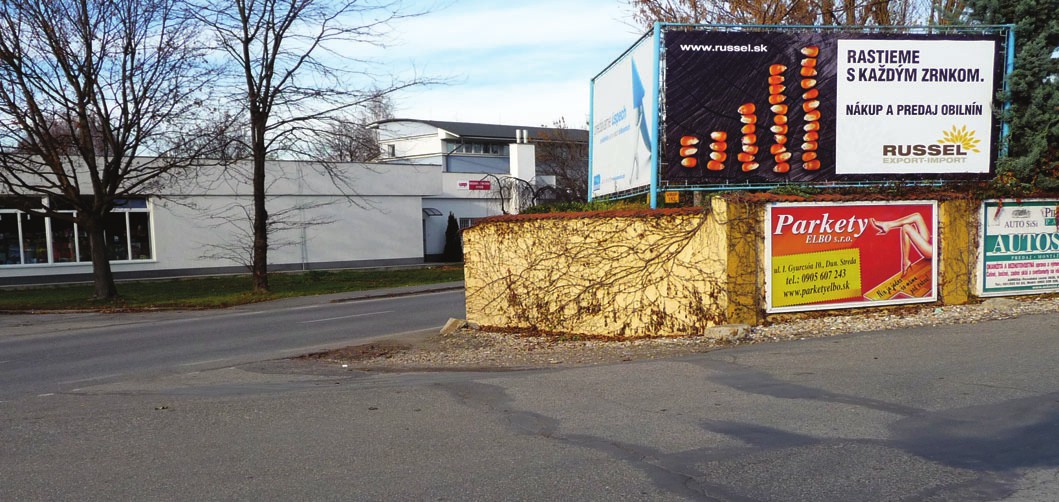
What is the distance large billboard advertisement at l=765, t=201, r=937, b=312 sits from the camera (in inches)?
464

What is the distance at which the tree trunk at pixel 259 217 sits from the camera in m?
26.5

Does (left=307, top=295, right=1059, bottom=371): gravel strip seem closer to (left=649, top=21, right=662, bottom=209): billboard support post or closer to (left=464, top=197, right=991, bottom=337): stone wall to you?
(left=464, top=197, right=991, bottom=337): stone wall

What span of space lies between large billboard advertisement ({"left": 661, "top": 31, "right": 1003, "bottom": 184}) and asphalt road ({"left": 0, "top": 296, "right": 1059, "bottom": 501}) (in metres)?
3.56

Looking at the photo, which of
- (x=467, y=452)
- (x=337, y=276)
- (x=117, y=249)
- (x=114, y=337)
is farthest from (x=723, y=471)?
(x=117, y=249)

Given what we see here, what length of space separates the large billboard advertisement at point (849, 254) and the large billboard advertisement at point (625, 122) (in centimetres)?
244

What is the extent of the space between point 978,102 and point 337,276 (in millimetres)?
26714

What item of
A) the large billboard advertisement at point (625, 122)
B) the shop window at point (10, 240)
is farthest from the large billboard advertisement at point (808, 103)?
the shop window at point (10, 240)

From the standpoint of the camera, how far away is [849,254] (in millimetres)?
12094

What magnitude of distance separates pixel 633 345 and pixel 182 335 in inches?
396

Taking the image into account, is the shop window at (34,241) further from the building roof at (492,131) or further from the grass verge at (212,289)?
the building roof at (492,131)

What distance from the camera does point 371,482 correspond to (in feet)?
18.7

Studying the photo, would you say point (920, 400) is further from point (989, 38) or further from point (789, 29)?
point (989, 38)

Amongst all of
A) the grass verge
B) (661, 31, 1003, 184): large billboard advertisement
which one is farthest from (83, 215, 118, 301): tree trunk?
(661, 31, 1003, 184): large billboard advertisement

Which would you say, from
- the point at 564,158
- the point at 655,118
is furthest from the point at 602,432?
the point at 564,158
